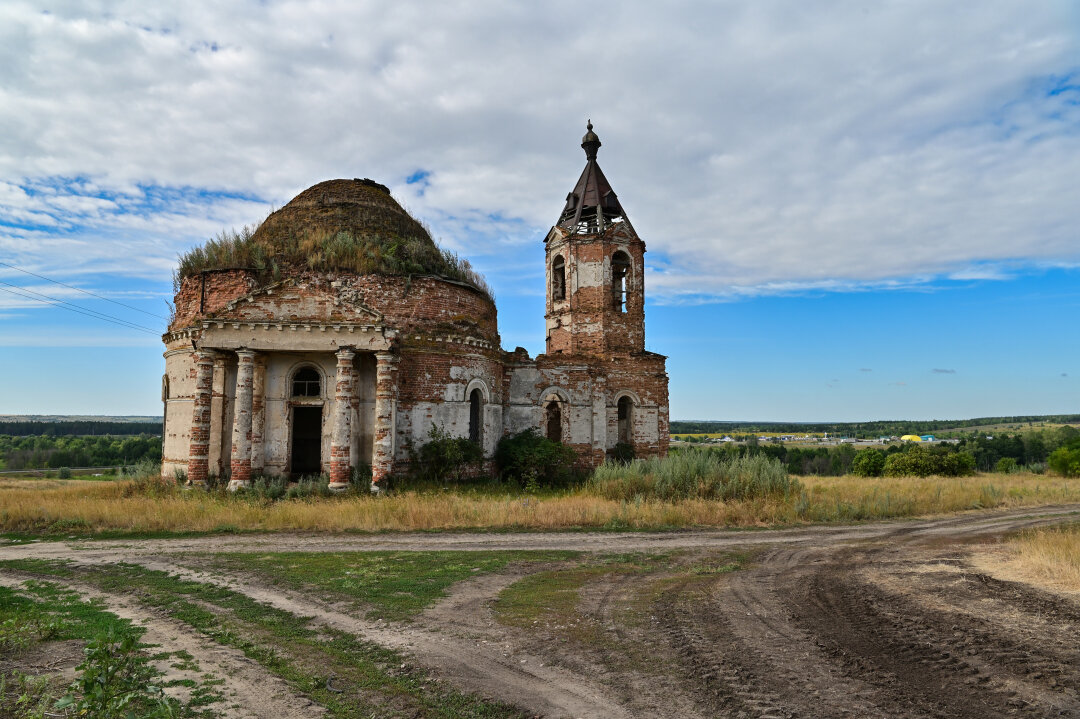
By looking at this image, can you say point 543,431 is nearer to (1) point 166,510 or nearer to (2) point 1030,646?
(1) point 166,510

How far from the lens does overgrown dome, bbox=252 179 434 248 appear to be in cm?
2139

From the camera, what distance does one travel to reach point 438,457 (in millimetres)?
18781

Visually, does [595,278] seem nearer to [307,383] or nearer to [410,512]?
[307,383]

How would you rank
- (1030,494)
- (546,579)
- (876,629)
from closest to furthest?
(876,629) < (546,579) < (1030,494)

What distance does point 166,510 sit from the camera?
14.0 metres

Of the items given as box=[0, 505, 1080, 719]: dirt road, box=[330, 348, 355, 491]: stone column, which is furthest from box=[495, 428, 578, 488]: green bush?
box=[0, 505, 1080, 719]: dirt road

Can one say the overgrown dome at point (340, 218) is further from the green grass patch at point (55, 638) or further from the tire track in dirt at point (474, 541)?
the green grass patch at point (55, 638)

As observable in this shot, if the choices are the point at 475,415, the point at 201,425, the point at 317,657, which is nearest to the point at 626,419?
the point at 475,415

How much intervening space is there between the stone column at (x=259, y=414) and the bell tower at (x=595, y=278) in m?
11.9

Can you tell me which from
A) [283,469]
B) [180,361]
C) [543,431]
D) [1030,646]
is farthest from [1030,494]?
[180,361]

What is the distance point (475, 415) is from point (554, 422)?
443cm

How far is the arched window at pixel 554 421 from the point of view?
2414 centimetres

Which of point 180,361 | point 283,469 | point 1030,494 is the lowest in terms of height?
point 1030,494

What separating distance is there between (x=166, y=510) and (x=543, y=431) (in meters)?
12.9
